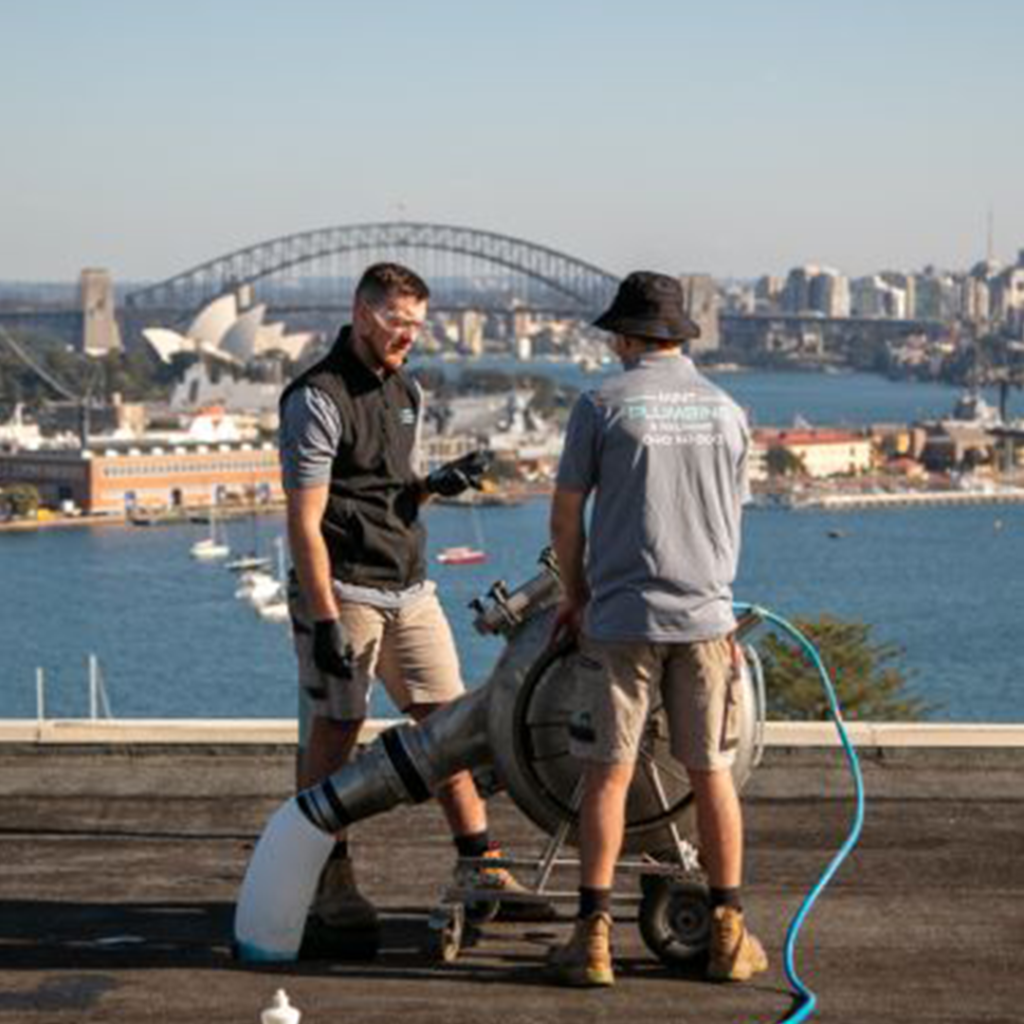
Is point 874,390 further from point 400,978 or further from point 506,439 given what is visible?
point 400,978

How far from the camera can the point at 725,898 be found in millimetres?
3906

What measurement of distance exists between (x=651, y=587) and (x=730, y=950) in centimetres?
52

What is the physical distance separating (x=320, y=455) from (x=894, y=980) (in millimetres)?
1133

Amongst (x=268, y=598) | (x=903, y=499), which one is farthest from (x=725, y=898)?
(x=903, y=499)

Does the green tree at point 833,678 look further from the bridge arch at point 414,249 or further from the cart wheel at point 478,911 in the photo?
the bridge arch at point 414,249

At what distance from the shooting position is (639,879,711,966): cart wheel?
3.97 metres

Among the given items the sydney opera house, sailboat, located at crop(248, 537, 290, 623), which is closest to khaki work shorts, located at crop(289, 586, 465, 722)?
sailboat, located at crop(248, 537, 290, 623)

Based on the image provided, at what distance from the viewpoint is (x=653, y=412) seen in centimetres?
383

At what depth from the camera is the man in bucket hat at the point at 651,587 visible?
384cm

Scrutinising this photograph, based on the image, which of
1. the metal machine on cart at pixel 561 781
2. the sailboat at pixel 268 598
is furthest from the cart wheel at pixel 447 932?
the sailboat at pixel 268 598

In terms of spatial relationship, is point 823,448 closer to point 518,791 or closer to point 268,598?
point 268,598

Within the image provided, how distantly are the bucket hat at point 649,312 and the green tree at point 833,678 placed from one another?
57.9 ft

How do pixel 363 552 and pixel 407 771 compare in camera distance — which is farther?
pixel 363 552

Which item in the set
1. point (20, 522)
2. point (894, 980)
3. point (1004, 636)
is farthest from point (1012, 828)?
point (20, 522)
